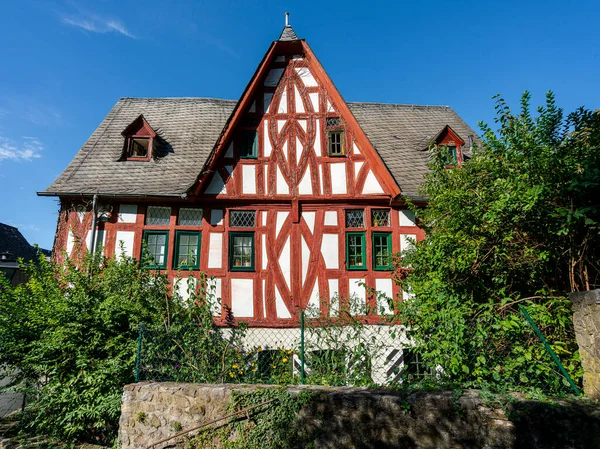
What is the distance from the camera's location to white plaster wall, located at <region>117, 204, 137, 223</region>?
9.86 metres

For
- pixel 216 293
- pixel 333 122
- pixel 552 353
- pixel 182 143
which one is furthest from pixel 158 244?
pixel 552 353

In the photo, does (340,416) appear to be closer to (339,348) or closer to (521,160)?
(339,348)

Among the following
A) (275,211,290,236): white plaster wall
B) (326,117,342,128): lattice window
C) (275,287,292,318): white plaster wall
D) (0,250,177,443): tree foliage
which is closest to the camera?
(0,250,177,443): tree foliage

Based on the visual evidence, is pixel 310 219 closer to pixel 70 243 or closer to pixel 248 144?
pixel 248 144

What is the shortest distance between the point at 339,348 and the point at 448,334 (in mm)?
1928

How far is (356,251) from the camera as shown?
9.83 meters

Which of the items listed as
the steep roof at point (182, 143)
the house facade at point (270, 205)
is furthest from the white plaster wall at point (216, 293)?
the steep roof at point (182, 143)

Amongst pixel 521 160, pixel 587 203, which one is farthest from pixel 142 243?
pixel 587 203

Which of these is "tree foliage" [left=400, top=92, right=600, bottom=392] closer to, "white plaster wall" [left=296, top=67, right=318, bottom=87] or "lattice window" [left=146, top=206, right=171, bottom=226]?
"white plaster wall" [left=296, top=67, right=318, bottom=87]

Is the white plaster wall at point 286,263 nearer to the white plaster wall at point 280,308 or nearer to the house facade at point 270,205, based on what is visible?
the house facade at point 270,205

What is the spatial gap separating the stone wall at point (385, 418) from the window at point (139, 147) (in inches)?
294

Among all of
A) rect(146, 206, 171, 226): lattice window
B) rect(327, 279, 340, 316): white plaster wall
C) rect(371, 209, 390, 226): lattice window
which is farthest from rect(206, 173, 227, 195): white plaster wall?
rect(371, 209, 390, 226): lattice window

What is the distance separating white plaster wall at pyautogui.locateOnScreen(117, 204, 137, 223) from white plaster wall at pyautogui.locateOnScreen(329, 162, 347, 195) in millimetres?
5294

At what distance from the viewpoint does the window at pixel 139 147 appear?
1123cm
